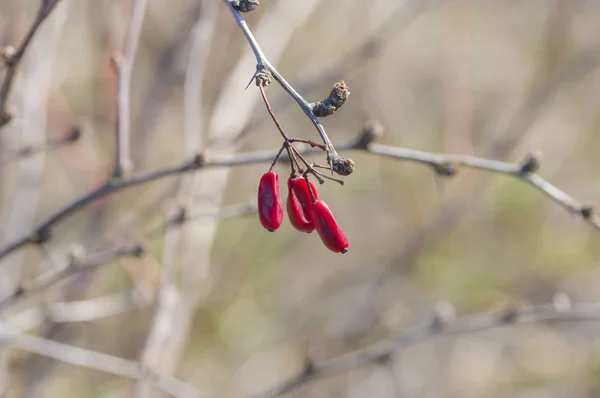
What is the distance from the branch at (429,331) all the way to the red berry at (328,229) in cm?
98

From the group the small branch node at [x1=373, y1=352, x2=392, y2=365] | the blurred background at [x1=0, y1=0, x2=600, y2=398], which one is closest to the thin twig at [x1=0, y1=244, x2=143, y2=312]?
the blurred background at [x1=0, y1=0, x2=600, y2=398]

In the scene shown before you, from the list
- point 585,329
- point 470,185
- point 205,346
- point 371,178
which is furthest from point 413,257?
point 585,329

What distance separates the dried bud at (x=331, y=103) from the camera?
1.02 meters

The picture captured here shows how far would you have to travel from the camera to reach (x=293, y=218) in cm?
122

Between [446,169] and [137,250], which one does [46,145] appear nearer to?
[137,250]

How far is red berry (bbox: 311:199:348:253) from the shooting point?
1141mm

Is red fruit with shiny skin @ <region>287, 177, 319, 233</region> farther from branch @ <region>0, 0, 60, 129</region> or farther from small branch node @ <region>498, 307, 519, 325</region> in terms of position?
small branch node @ <region>498, 307, 519, 325</region>

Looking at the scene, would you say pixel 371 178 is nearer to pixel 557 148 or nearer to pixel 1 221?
pixel 557 148

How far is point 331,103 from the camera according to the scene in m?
1.03

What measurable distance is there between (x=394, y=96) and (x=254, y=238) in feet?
5.57

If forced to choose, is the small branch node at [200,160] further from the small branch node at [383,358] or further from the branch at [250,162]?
the small branch node at [383,358]

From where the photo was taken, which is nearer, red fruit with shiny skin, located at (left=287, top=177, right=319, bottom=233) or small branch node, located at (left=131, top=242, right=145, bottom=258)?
red fruit with shiny skin, located at (left=287, top=177, right=319, bottom=233)

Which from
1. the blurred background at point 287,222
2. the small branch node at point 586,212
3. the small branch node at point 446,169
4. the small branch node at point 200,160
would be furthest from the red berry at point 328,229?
the blurred background at point 287,222

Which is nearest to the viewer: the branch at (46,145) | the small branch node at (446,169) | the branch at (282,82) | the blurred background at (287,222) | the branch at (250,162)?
the branch at (282,82)
